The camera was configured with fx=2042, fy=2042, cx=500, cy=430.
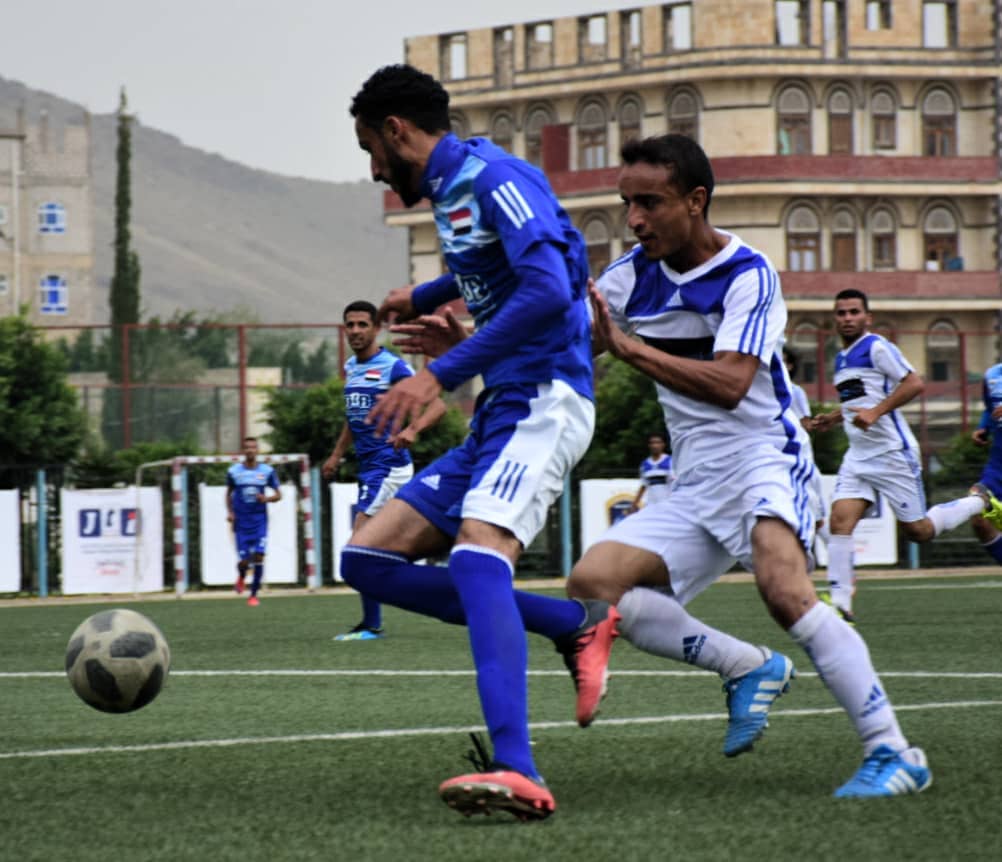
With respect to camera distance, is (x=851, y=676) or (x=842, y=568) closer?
(x=851, y=676)

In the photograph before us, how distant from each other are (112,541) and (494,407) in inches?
778

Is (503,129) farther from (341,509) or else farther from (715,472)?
(715,472)

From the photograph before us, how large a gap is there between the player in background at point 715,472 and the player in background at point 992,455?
752 centimetres

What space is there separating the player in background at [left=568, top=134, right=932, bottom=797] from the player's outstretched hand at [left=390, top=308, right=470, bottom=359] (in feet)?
1.56

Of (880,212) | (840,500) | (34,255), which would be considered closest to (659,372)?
(840,500)

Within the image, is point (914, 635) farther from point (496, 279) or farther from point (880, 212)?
point (880, 212)

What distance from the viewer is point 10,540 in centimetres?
2486

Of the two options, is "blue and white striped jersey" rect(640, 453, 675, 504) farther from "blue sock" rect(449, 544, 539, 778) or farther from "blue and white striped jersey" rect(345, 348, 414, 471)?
"blue sock" rect(449, 544, 539, 778)

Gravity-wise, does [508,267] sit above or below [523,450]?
above

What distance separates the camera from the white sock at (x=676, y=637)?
623 centimetres

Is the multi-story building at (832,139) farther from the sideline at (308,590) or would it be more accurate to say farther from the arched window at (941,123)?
the sideline at (308,590)

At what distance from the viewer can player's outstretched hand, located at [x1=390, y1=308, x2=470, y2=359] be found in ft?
19.7

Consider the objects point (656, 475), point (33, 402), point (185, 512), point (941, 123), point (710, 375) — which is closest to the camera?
point (710, 375)

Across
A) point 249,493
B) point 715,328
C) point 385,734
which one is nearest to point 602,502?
point 249,493
